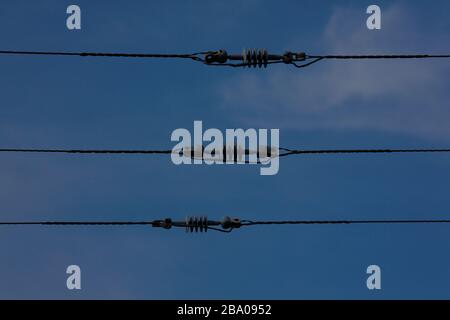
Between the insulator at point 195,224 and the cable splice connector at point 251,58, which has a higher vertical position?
the cable splice connector at point 251,58

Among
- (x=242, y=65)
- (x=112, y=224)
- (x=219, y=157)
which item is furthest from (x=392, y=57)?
(x=112, y=224)

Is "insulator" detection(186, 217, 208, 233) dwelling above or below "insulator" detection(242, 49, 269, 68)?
below

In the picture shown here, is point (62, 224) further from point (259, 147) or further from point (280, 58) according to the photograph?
point (280, 58)

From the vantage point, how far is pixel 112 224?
619 inches

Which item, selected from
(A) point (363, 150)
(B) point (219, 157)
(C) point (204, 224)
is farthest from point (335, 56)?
(C) point (204, 224)

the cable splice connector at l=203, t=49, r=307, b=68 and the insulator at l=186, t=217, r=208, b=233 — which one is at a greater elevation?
the cable splice connector at l=203, t=49, r=307, b=68

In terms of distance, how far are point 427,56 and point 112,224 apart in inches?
336

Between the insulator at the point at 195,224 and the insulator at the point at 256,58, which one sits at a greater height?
the insulator at the point at 256,58
